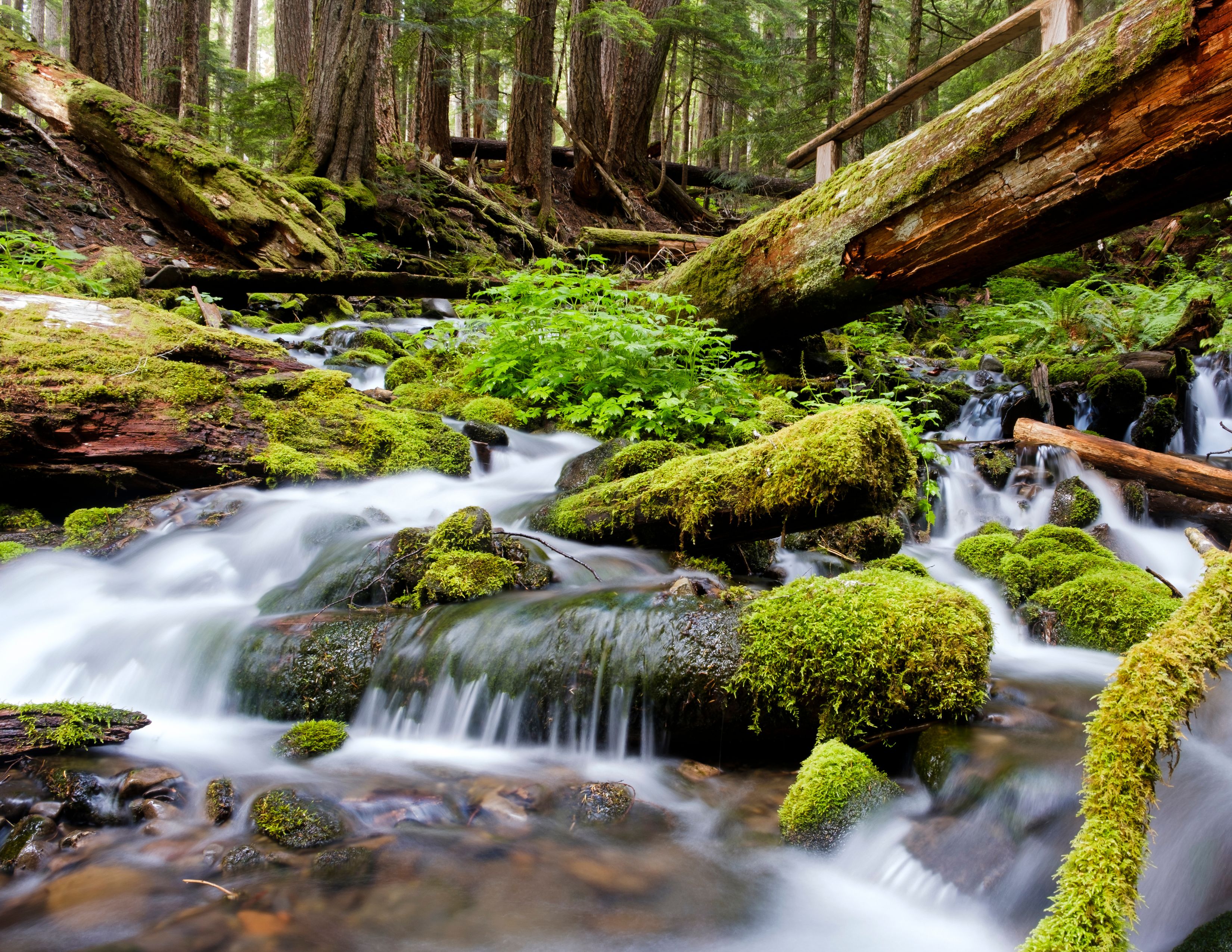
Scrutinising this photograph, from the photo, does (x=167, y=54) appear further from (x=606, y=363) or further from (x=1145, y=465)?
(x=1145, y=465)

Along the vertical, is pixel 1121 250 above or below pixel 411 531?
above

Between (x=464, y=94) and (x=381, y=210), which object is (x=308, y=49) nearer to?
(x=464, y=94)

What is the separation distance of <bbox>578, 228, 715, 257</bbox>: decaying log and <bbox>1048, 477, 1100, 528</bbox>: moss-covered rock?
9784mm

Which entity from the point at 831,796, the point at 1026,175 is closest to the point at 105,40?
the point at 1026,175

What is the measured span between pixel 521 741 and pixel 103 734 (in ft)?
5.97

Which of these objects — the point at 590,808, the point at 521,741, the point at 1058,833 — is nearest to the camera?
the point at 1058,833

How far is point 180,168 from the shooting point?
10.3 metres

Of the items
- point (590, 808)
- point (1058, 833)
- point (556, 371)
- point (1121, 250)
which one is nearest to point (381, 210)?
point (556, 371)

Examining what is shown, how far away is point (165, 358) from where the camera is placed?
5.66 m

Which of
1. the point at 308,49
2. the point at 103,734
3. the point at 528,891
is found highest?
the point at 308,49

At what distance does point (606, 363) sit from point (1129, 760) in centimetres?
532

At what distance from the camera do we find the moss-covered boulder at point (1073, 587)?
3.68 metres

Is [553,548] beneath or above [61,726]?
above

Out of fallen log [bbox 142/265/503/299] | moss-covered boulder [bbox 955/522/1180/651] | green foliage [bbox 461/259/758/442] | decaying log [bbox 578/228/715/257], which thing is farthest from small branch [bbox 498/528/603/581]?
decaying log [bbox 578/228/715/257]
